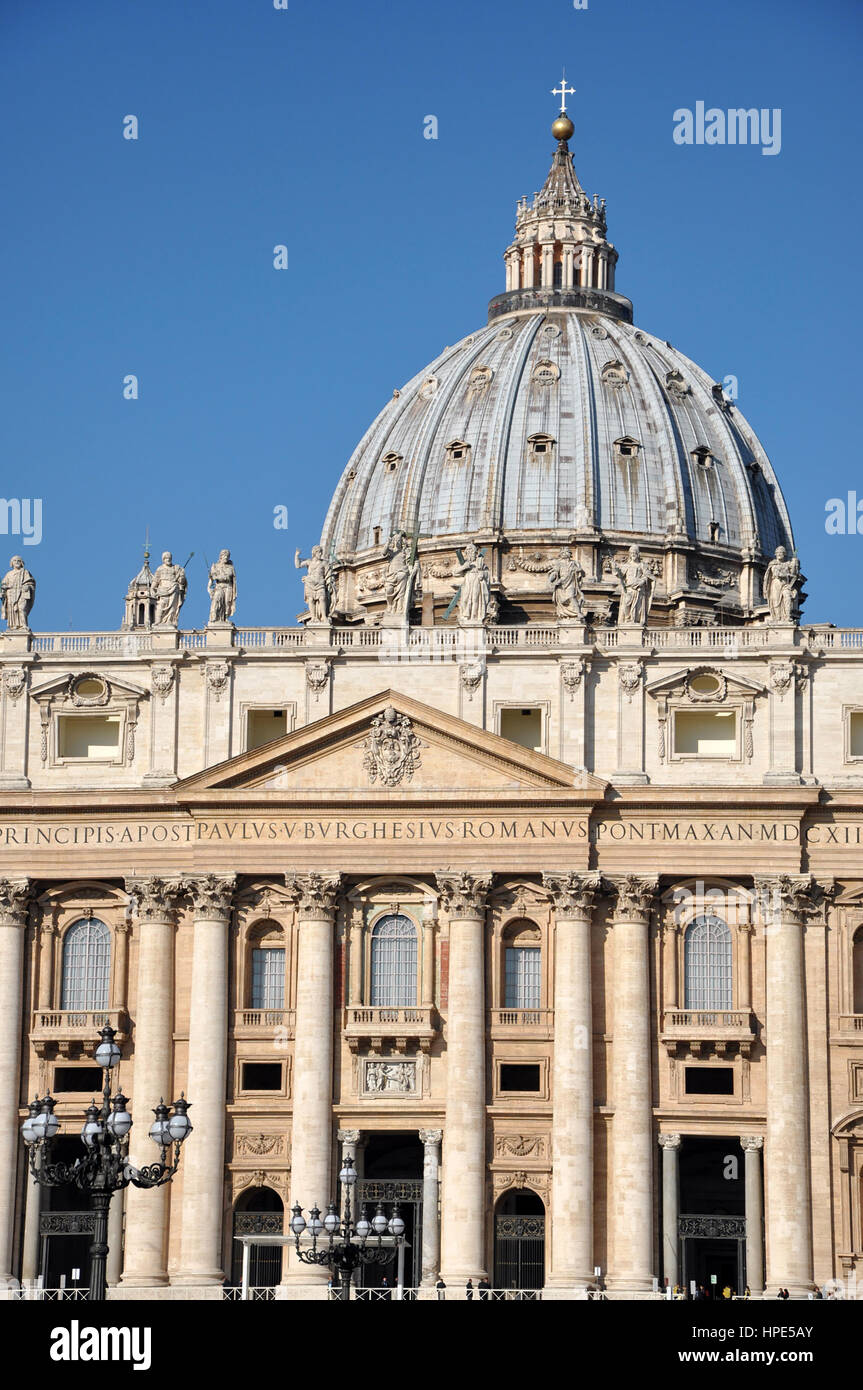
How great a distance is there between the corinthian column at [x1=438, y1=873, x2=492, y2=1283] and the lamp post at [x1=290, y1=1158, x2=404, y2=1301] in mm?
1676

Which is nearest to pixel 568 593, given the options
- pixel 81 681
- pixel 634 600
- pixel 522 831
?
pixel 634 600

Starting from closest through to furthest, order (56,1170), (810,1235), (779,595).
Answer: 1. (56,1170)
2. (810,1235)
3. (779,595)

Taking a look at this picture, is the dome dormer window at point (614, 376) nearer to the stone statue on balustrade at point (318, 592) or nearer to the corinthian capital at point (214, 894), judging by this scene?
the stone statue on balustrade at point (318, 592)

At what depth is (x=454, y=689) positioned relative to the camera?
73.5 meters

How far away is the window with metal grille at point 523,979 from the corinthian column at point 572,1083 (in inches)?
37.1

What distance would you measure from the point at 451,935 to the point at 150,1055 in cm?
874

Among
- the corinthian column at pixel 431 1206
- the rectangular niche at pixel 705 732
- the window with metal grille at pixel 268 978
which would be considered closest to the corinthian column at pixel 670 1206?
the corinthian column at pixel 431 1206

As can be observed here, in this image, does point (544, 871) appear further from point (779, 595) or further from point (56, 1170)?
point (56, 1170)

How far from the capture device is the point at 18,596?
7519 cm

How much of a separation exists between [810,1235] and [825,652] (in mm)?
15720

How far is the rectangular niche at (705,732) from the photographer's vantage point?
7319 centimetres

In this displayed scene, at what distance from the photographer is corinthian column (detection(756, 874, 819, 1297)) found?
226ft

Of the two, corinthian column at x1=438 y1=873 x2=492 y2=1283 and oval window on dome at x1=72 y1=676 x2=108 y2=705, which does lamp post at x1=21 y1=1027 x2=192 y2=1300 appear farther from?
oval window on dome at x1=72 y1=676 x2=108 y2=705
